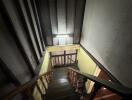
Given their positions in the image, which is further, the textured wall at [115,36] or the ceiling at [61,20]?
the ceiling at [61,20]

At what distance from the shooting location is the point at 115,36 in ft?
8.32

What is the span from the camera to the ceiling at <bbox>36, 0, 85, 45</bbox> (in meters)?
4.23

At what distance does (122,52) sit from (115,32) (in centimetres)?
56

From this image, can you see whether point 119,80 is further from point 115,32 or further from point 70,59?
point 70,59

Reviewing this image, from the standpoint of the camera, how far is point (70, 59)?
7395 millimetres

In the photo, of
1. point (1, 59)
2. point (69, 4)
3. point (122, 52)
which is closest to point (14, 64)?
point (1, 59)

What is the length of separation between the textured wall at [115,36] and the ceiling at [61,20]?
1208 millimetres

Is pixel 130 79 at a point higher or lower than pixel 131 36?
lower

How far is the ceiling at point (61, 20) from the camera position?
4.23 meters

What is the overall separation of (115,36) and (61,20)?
2813 millimetres

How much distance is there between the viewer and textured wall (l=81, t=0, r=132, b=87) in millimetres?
2139

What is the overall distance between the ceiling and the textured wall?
47.6 inches

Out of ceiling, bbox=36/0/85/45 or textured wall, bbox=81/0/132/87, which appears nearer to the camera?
textured wall, bbox=81/0/132/87

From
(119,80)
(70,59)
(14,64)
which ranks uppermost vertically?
(14,64)
